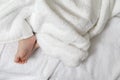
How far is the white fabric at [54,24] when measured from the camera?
75cm

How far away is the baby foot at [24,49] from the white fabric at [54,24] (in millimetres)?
22

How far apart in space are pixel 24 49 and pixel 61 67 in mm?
158

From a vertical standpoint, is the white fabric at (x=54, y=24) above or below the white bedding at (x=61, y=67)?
above

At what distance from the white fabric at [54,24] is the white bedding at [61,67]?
51 mm

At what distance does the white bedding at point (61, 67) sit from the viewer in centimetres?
83

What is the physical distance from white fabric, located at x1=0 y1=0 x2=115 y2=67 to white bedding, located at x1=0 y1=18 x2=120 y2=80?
51mm

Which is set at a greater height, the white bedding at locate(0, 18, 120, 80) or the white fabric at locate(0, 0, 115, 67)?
the white fabric at locate(0, 0, 115, 67)

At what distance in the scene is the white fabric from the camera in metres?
0.75

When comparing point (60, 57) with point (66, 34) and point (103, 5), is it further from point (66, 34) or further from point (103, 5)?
point (103, 5)

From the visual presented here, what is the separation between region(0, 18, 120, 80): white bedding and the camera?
2.74 ft

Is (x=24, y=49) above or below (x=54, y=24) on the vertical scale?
below

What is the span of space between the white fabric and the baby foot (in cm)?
2

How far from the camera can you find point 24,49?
80 cm

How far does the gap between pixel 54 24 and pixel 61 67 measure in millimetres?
183
